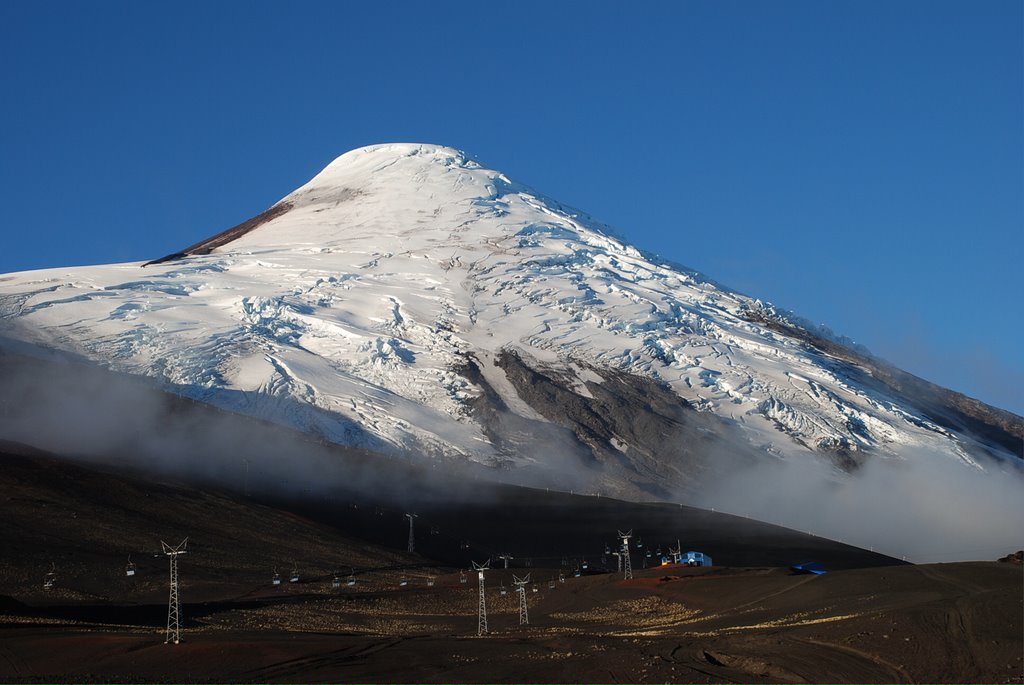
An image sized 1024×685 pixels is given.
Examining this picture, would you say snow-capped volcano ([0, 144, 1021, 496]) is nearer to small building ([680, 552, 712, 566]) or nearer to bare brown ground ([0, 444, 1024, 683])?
bare brown ground ([0, 444, 1024, 683])

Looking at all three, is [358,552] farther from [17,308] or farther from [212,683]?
[17,308]

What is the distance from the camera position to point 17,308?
165000 mm

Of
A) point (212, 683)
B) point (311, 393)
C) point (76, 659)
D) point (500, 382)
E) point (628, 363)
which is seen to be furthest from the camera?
point (628, 363)

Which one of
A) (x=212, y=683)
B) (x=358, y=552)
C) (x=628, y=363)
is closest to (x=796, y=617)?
(x=212, y=683)

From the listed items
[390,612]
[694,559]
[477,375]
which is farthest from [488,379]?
[390,612]

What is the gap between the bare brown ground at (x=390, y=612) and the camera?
148 ft

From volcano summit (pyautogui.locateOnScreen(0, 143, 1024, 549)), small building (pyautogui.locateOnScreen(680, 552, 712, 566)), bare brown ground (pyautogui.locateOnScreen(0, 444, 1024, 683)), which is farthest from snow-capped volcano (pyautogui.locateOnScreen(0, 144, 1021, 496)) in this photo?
small building (pyautogui.locateOnScreen(680, 552, 712, 566))

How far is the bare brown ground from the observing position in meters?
45.0

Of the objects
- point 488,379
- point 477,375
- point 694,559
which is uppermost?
point 477,375

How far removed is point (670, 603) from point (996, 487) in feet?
398

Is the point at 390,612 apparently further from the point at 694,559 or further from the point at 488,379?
the point at 488,379

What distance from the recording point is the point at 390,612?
77000mm

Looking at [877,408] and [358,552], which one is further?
[877,408]

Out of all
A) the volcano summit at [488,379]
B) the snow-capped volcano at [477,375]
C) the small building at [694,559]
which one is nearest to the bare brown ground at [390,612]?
the small building at [694,559]
